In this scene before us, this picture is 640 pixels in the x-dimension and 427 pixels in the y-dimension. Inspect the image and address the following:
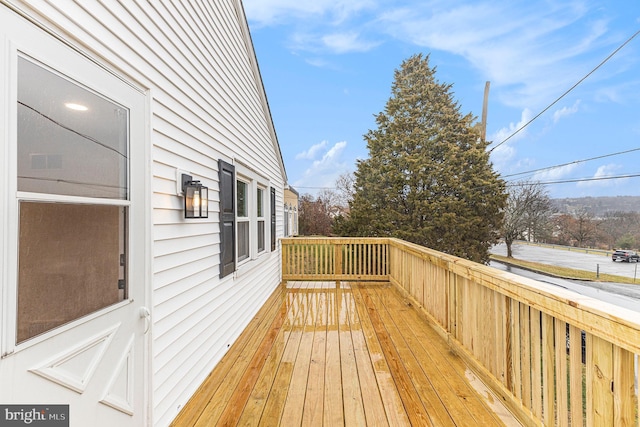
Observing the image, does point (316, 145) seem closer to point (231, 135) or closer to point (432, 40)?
point (432, 40)

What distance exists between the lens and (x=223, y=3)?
3.57m

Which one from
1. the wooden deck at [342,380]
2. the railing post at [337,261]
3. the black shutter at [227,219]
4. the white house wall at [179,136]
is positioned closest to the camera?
the white house wall at [179,136]

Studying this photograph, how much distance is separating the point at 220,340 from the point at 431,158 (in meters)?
11.5

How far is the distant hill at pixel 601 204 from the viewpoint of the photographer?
7817mm

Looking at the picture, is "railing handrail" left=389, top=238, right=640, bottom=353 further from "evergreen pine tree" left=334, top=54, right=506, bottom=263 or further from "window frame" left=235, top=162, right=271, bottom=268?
"evergreen pine tree" left=334, top=54, right=506, bottom=263

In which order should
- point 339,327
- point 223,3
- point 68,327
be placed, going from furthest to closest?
1. point 339,327
2. point 223,3
3. point 68,327

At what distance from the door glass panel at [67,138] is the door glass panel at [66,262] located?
10 centimetres

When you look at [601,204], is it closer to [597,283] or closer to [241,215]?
[597,283]

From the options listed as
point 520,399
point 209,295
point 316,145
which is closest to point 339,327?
point 209,295

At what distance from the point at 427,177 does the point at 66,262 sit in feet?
39.8

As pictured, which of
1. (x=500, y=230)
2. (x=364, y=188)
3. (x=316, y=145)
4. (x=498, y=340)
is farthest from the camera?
(x=316, y=145)

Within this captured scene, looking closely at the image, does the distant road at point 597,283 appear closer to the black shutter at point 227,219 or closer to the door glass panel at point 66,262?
the black shutter at point 227,219

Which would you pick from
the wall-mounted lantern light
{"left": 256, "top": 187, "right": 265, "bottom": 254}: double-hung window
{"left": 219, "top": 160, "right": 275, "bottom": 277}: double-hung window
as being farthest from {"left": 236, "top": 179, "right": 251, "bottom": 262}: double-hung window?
the wall-mounted lantern light

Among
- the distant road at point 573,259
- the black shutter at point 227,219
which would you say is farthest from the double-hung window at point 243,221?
the distant road at point 573,259
